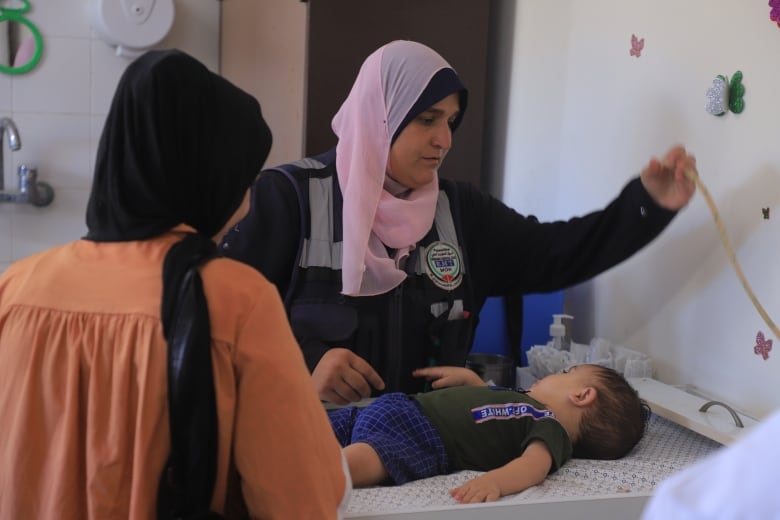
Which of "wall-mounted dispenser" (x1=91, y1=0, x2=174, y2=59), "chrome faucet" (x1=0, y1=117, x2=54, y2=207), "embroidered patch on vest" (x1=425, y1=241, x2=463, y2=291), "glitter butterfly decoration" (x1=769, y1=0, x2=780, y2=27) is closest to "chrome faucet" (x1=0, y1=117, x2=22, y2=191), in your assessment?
"chrome faucet" (x1=0, y1=117, x2=54, y2=207)

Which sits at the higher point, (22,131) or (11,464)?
(22,131)

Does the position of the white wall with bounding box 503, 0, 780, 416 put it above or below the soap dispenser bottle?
above

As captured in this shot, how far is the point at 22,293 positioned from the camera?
894 millimetres

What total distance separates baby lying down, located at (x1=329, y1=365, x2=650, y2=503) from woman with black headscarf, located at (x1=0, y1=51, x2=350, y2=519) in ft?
1.11

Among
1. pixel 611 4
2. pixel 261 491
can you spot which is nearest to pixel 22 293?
pixel 261 491

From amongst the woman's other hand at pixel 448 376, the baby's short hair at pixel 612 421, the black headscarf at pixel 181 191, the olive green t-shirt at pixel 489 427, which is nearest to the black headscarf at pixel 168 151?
the black headscarf at pixel 181 191

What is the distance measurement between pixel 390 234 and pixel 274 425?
30.8 inches

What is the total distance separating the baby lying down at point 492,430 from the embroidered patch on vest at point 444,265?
0.21 meters

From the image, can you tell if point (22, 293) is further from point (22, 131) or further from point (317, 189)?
point (22, 131)

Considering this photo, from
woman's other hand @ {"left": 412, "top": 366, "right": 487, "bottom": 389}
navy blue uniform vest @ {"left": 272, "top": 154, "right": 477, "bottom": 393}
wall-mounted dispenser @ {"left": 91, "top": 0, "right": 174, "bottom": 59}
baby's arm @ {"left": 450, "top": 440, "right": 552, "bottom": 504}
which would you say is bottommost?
baby's arm @ {"left": 450, "top": 440, "right": 552, "bottom": 504}

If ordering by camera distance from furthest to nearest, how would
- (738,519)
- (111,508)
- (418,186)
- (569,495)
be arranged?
(418,186) < (569,495) < (111,508) < (738,519)

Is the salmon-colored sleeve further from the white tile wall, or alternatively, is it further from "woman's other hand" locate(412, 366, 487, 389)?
the white tile wall

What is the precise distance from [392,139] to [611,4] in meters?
0.71

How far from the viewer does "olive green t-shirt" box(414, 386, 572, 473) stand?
51.5 inches
